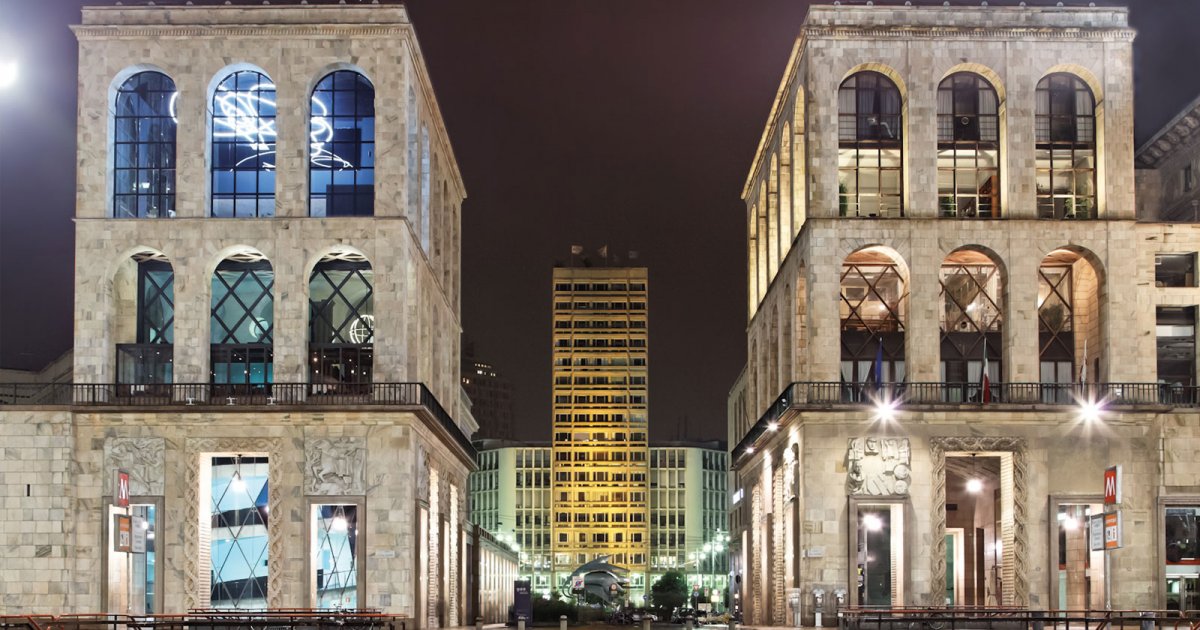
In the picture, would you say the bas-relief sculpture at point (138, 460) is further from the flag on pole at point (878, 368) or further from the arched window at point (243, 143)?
the flag on pole at point (878, 368)

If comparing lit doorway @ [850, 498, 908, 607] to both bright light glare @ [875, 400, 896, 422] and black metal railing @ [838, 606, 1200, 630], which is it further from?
black metal railing @ [838, 606, 1200, 630]

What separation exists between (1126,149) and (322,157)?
116 feet

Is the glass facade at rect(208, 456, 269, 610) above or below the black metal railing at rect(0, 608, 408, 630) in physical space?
above

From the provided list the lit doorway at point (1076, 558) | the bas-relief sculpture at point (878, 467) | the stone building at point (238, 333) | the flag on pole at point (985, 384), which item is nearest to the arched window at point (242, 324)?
the stone building at point (238, 333)

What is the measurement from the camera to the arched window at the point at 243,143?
211 feet

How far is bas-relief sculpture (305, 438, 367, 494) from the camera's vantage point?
60.3 meters

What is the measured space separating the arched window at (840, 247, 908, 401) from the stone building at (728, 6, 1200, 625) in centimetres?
15

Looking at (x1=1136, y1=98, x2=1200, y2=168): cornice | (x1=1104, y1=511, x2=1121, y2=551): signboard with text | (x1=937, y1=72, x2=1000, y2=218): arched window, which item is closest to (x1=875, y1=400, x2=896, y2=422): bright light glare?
(x1=937, y1=72, x2=1000, y2=218): arched window

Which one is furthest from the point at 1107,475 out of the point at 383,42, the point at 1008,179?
the point at 383,42

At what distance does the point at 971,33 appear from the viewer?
65.4m

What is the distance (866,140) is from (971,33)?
648 centimetres

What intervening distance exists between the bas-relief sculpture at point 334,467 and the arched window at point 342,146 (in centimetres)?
1051

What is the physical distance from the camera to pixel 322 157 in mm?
64875

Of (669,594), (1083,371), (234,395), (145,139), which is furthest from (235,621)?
(669,594)
